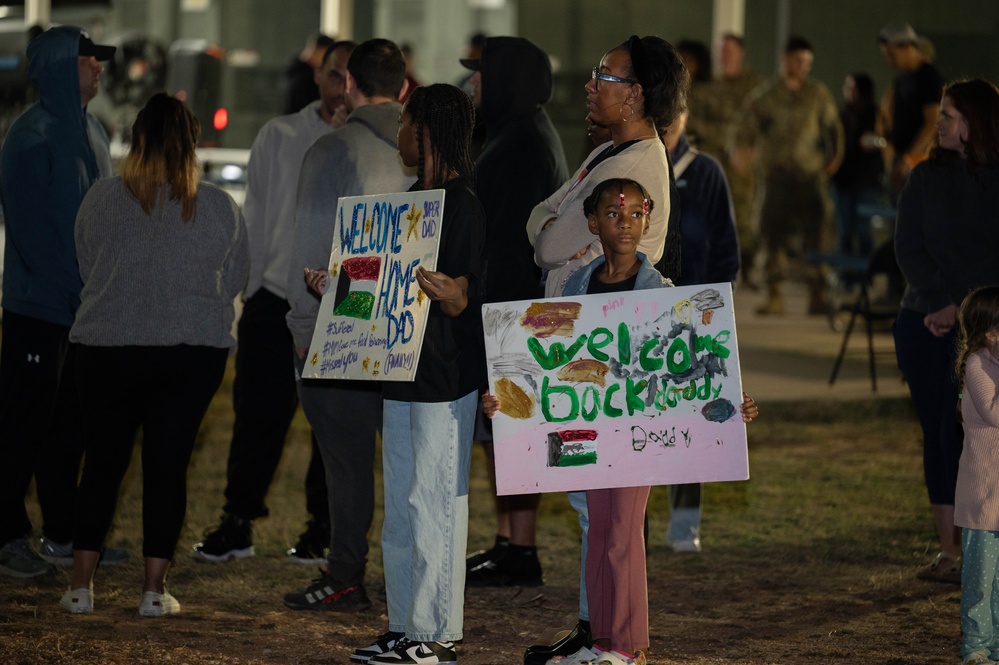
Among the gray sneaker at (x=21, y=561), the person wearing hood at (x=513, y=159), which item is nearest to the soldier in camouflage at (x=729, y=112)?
the person wearing hood at (x=513, y=159)

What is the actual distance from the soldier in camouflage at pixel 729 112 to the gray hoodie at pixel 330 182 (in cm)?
907

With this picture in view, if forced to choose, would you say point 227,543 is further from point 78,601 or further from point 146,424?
point 146,424

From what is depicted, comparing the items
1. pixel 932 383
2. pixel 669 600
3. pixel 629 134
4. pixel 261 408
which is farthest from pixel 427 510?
pixel 932 383

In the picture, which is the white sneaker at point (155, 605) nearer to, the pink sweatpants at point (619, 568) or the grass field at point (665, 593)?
the grass field at point (665, 593)

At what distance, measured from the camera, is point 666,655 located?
527cm

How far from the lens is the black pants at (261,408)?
652 cm

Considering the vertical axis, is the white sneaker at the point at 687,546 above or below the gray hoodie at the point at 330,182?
below

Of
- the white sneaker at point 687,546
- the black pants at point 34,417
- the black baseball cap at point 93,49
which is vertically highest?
the black baseball cap at point 93,49

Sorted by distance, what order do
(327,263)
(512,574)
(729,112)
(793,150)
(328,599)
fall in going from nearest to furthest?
(327,263) → (328,599) → (512,574) → (793,150) → (729,112)

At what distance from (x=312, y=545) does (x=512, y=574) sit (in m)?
0.99

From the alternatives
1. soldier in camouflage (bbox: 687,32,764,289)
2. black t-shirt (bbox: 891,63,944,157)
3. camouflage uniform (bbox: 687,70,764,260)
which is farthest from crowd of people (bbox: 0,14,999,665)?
camouflage uniform (bbox: 687,70,764,260)

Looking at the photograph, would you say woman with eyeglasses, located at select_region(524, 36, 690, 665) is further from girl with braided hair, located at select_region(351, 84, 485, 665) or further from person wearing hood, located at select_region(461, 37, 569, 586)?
person wearing hood, located at select_region(461, 37, 569, 586)

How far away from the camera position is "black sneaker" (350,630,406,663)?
503 cm

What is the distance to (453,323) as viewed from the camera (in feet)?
16.1
